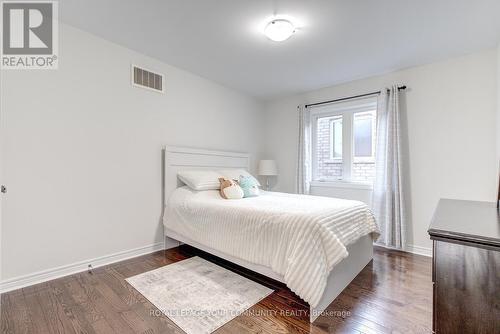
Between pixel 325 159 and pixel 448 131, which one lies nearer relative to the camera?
pixel 448 131

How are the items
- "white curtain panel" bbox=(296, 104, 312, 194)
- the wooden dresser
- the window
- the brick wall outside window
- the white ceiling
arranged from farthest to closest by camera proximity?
"white curtain panel" bbox=(296, 104, 312, 194), the brick wall outside window, the window, the white ceiling, the wooden dresser

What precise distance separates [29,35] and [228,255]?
2.68 m

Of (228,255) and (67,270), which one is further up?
(228,255)

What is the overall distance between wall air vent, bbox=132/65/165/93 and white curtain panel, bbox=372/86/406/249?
292 cm

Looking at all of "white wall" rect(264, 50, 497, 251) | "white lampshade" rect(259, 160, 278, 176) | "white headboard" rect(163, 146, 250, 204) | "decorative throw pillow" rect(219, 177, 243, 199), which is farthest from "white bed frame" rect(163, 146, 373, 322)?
"white wall" rect(264, 50, 497, 251)

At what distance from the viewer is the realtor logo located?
1.96m

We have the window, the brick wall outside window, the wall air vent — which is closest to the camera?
the wall air vent

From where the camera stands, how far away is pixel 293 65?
3.04 meters

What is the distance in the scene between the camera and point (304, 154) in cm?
395

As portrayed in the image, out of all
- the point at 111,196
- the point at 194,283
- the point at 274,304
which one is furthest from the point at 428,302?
the point at 111,196

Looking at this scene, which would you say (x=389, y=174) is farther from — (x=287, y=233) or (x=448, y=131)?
(x=287, y=233)

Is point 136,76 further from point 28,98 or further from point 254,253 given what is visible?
point 254,253

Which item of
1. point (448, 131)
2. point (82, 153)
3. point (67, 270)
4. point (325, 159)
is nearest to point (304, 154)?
point (325, 159)

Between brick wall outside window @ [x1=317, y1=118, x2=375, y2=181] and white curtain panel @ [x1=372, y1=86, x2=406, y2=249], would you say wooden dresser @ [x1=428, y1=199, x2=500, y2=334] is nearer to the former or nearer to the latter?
white curtain panel @ [x1=372, y1=86, x2=406, y2=249]
